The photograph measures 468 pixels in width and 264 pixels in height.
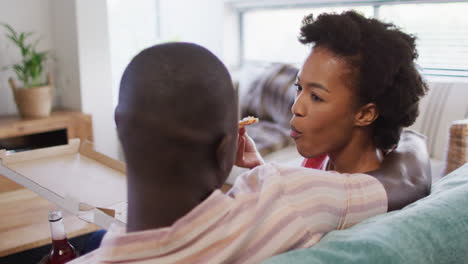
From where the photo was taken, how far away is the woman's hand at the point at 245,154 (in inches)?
37.6

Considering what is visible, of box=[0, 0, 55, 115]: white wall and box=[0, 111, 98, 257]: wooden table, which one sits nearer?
box=[0, 111, 98, 257]: wooden table

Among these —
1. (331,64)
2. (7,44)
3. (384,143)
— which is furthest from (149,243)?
(7,44)

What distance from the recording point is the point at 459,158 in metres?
1.38

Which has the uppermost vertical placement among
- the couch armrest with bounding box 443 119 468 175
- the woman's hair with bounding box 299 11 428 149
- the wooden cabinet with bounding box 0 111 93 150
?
the woman's hair with bounding box 299 11 428 149

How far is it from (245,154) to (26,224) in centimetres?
127

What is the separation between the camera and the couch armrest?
1.37m

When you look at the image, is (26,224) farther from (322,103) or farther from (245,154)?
(322,103)

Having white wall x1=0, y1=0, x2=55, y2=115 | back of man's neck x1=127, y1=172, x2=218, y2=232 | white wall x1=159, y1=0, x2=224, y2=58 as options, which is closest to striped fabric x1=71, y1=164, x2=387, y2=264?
back of man's neck x1=127, y1=172, x2=218, y2=232

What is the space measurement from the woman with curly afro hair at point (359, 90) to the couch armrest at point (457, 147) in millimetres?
562

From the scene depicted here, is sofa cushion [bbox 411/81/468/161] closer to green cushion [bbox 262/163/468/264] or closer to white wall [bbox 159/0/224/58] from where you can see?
green cushion [bbox 262/163/468/264]

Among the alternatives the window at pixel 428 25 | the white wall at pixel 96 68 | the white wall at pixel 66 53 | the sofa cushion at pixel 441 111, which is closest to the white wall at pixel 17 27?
the white wall at pixel 66 53

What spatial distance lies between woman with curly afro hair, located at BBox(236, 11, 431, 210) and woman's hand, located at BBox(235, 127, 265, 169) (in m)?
0.13

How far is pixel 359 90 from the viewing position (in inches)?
33.3

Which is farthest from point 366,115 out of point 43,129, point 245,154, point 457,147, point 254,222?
point 43,129
